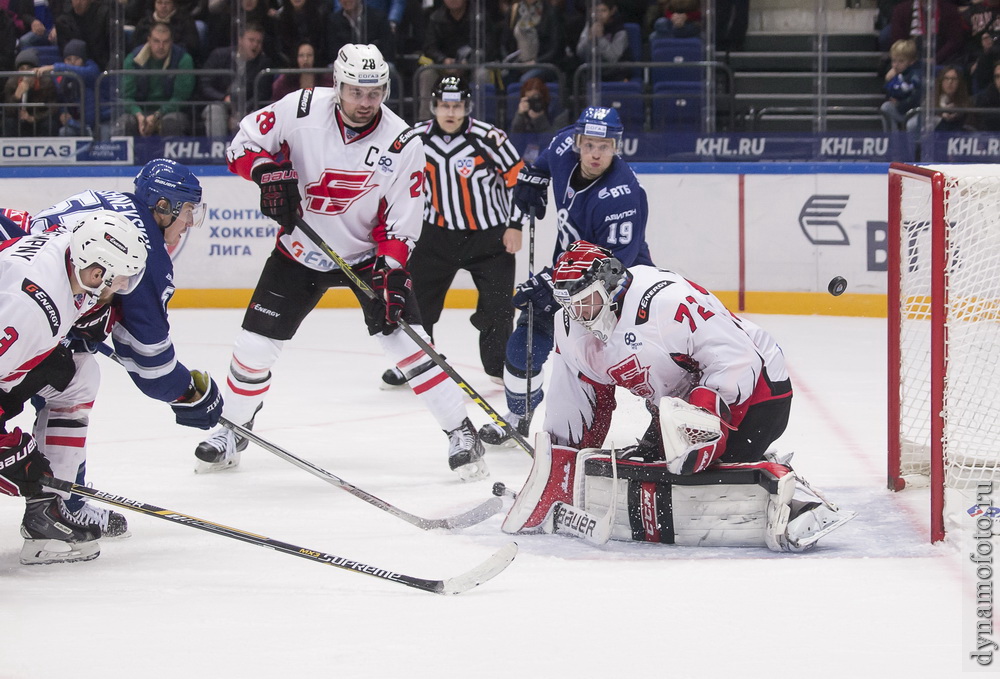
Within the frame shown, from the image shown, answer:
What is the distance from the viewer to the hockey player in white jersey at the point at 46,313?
2.61 meters

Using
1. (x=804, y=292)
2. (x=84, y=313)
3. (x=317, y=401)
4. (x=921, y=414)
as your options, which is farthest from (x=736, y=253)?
(x=84, y=313)

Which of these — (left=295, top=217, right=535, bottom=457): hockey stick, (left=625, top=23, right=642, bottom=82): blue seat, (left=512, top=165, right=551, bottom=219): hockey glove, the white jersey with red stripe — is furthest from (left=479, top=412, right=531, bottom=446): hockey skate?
(left=625, top=23, right=642, bottom=82): blue seat

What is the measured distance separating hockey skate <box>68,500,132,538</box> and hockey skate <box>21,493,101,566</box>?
136mm

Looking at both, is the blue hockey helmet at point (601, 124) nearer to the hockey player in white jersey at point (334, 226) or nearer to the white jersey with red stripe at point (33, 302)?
the hockey player in white jersey at point (334, 226)

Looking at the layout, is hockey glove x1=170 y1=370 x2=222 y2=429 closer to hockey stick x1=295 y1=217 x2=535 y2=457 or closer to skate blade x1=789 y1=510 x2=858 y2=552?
hockey stick x1=295 y1=217 x2=535 y2=457

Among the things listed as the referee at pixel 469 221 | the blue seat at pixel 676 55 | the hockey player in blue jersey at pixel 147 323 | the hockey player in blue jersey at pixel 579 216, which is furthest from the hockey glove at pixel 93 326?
the blue seat at pixel 676 55

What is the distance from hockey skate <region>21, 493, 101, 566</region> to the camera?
9.92ft

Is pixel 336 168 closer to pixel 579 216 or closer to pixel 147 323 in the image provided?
pixel 579 216

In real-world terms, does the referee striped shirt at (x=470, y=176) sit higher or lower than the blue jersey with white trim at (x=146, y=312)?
higher

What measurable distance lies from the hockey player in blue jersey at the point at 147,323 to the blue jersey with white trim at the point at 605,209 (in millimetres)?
1325

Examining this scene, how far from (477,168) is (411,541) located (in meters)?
2.36

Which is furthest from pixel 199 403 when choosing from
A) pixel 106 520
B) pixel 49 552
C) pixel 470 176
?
pixel 470 176

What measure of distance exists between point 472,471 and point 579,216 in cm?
90

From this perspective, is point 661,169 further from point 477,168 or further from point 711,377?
point 711,377
